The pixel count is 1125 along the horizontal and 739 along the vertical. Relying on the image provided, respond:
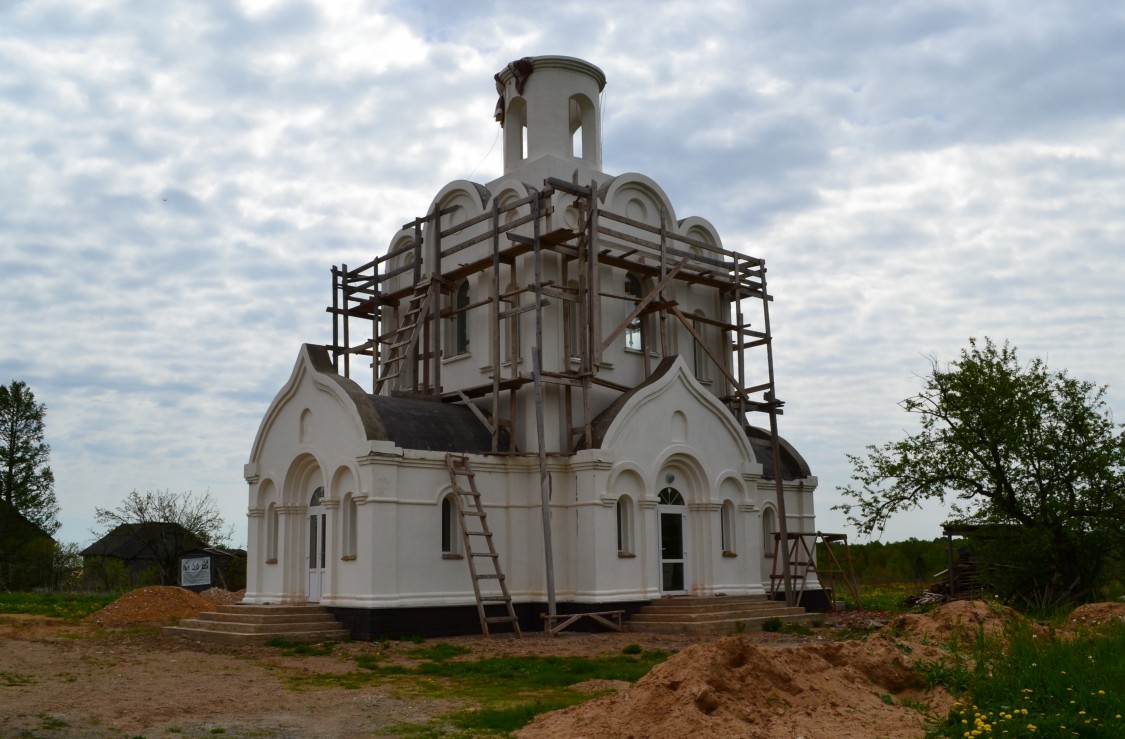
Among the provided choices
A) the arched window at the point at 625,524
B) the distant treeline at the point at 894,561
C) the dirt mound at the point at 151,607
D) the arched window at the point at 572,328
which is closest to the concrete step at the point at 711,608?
the arched window at the point at 625,524

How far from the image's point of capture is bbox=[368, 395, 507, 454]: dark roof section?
2122cm

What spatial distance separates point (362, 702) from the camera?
488 inches

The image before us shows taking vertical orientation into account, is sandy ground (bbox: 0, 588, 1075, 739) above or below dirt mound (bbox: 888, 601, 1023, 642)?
below

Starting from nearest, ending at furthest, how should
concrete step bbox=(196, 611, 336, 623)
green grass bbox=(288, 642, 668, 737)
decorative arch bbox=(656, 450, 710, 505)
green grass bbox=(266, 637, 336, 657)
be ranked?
1. green grass bbox=(288, 642, 668, 737)
2. green grass bbox=(266, 637, 336, 657)
3. concrete step bbox=(196, 611, 336, 623)
4. decorative arch bbox=(656, 450, 710, 505)

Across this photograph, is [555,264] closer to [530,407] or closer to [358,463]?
[530,407]

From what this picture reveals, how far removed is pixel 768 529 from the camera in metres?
27.1

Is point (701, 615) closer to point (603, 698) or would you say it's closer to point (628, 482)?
point (628, 482)

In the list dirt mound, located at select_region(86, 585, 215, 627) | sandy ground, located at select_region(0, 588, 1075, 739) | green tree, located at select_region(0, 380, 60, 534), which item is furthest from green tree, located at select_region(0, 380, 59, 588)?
sandy ground, located at select_region(0, 588, 1075, 739)

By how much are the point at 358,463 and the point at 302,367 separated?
3449 mm

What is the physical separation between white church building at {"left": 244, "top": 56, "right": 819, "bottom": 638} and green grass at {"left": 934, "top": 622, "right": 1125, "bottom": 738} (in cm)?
1110

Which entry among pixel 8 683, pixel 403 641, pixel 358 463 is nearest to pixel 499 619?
pixel 403 641

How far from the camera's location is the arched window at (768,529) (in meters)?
→ 26.9

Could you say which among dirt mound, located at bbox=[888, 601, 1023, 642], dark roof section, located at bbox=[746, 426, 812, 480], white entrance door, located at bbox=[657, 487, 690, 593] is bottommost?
dirt mound, located at bbox=[888, 601, 1023, 642]

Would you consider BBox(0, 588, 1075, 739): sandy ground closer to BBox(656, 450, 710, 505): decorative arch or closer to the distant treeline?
BBox(656, 450, 710, 505): decorative arch
